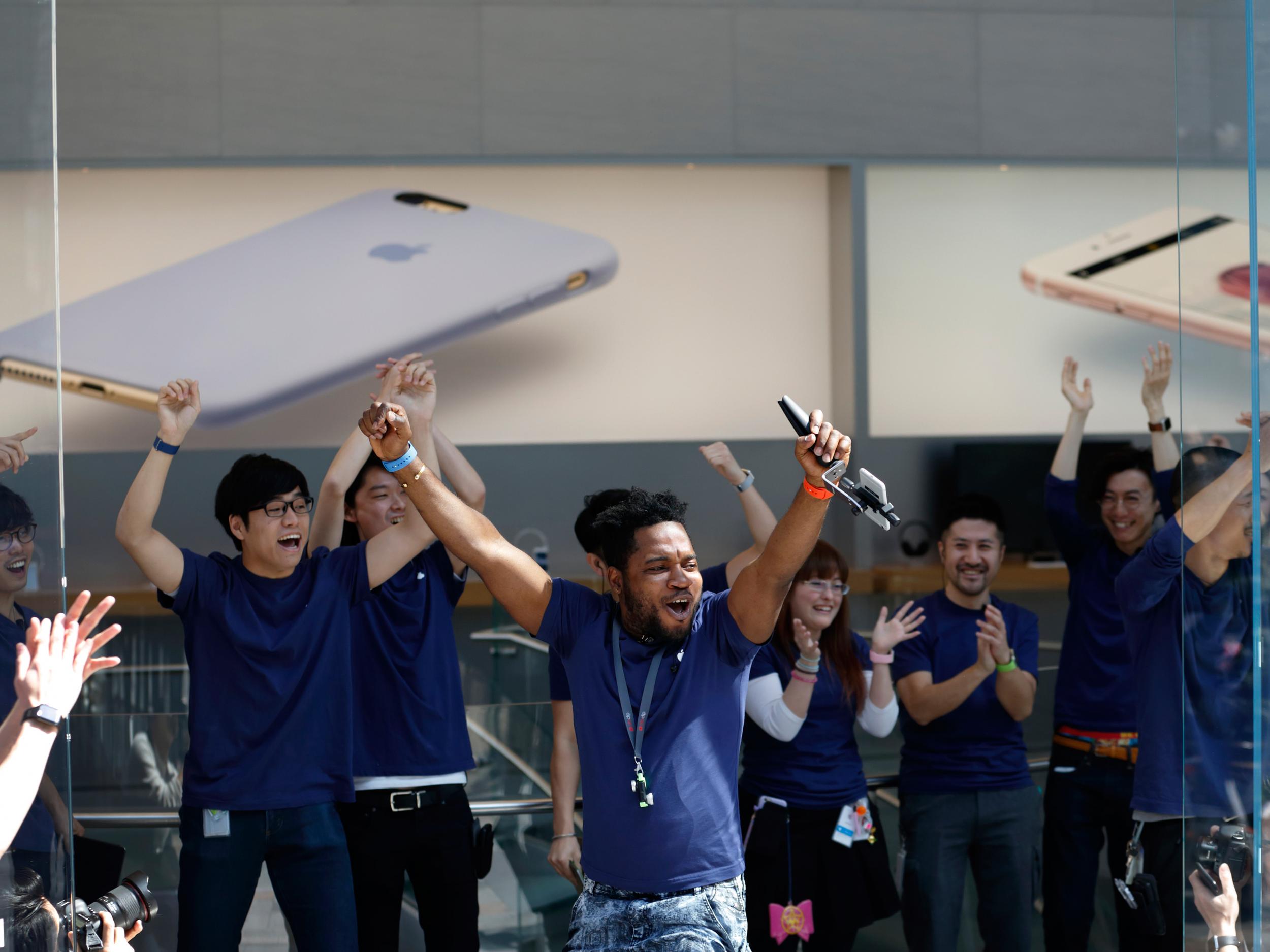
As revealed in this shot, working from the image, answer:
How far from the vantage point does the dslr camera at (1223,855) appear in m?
2.03

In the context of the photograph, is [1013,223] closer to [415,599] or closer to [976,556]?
[976,556]

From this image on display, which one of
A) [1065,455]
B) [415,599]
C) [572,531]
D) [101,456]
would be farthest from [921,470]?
[101,456]

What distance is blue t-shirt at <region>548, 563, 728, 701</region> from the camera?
121 inches

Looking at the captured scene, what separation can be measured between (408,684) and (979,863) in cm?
157

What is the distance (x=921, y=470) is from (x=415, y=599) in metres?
3.25

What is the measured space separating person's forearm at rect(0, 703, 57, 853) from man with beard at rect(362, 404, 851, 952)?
0.77m

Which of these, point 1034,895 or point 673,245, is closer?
point 1034,895

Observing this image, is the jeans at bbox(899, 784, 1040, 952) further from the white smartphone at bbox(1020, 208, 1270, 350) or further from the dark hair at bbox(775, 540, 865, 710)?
the white smartphone at bbox(1020, 208, 1270, 350)

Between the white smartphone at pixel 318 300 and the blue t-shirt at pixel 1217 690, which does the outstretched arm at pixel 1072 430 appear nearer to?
the blue t-shirt at pixel 1217 690

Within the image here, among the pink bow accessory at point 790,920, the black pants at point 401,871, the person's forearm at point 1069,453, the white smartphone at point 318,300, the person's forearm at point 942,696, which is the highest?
the white smartphone at point 318,300

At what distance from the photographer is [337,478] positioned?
3.11 m

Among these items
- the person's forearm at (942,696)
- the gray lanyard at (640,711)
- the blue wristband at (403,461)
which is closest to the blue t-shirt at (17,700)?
the blue wristband at (403,461)

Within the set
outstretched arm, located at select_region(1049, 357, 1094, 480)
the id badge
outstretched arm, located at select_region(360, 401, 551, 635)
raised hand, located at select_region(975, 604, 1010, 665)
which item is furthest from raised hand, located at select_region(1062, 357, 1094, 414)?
the id badge

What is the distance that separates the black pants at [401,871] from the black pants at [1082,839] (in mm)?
1570
